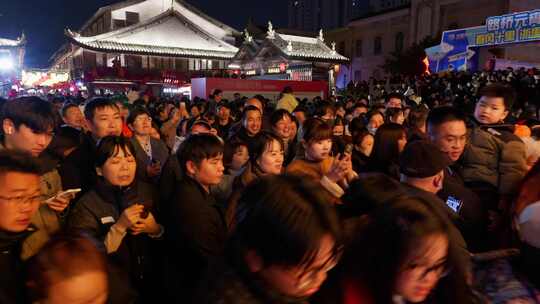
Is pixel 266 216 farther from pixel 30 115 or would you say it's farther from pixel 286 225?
pixel 30 115

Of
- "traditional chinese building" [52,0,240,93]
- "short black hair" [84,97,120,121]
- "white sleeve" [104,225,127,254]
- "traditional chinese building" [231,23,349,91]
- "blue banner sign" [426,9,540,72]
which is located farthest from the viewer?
"traditional chinese building" [52,0,240,93]

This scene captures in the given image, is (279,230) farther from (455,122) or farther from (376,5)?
(376,5)

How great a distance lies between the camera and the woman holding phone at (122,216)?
2137mm

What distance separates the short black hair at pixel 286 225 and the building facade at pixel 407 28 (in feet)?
76.2

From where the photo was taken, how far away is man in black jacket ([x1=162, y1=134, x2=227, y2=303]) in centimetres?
212

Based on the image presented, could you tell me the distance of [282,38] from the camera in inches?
910

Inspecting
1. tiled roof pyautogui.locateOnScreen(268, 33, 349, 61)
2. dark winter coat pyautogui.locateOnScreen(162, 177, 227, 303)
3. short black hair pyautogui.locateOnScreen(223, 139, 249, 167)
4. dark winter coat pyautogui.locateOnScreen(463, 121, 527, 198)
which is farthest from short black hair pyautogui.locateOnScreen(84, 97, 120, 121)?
tiled roof pyautogui.locateOnScreen(268, 33, 349, 61)

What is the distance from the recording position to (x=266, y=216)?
118 centimetres

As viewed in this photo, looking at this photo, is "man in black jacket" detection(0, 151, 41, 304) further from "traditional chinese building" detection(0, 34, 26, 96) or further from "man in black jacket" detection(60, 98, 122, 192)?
"traditional chinese building" detection(0, 34, 26, 96)

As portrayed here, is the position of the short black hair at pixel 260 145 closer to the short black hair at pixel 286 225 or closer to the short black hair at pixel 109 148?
the short black hair at pixel 109 148

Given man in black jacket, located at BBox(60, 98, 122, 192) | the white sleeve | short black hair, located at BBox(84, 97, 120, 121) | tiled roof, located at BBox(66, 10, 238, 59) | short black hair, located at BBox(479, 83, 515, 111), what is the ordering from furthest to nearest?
tiled roof, located at BBox(66, 10, 238, 59) < short black hair, located at BBox(84, 97, 120, 121) < short black hair, located at BBox(479, 83, 515, 111) < man in black jacket, located at BBox(60, 98, 122, 192) < the white sleeve

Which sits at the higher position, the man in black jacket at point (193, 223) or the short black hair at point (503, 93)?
the short black hair at point (503, 93)

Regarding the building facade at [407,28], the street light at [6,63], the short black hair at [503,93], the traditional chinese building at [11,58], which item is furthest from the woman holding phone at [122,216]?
the street light at [6,63]

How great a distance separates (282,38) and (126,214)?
2225 cm
